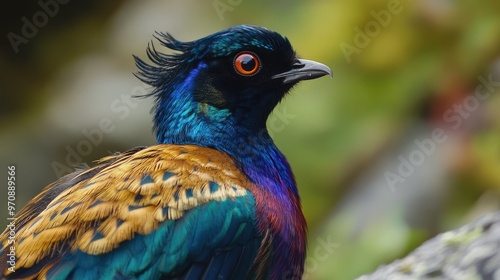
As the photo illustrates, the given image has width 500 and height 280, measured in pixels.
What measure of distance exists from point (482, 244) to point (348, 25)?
428 centimetres

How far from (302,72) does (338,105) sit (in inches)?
104

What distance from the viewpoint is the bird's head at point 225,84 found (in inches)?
173

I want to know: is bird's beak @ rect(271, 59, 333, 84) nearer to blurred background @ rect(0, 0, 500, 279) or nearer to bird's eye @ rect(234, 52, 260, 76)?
bird's eye @ rect(234, 52, 260, 76)

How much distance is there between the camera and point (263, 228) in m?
3.88

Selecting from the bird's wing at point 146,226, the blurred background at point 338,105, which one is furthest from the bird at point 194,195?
the blurred background at point 338,105

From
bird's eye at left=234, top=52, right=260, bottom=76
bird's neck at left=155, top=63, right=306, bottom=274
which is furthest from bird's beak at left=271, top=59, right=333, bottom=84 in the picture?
bird's neck at left=155, top=63, right=306, bottom=274

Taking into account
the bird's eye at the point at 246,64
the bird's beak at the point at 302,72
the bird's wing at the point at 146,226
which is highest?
the bird's eye at the point at 246,64

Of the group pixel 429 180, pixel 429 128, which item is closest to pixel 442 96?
pixel 429 128

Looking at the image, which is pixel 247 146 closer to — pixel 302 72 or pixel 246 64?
pixel 246 64

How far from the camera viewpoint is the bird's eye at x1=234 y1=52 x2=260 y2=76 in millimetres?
4430

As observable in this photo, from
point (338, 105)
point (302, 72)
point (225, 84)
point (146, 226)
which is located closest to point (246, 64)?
point (225, 84)

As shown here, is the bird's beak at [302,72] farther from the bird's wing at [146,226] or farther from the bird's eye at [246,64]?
the bird's wing at [146,226]

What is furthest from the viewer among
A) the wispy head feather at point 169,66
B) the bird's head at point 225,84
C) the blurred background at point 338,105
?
the blurred background at point 338,105

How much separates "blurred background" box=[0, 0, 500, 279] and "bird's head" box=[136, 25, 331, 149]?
7.27 ft
